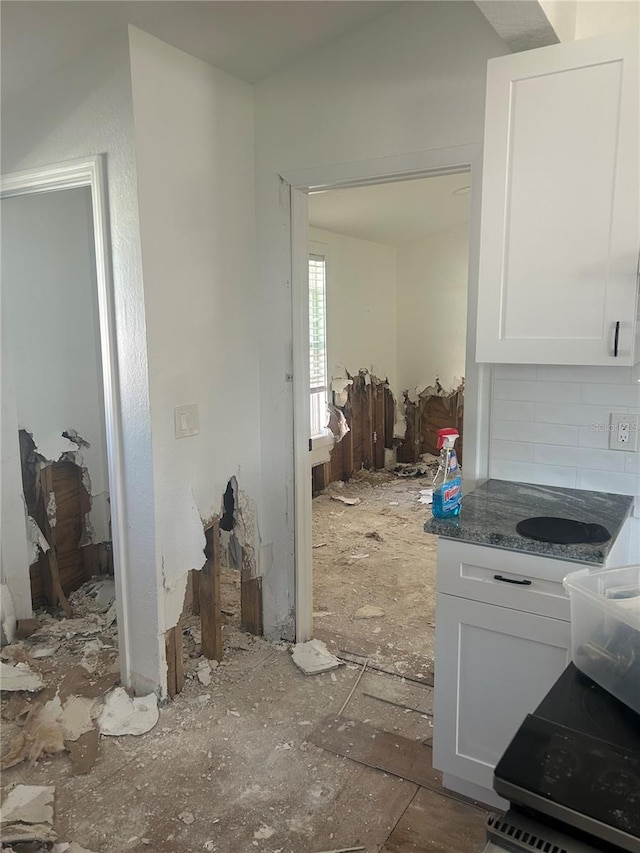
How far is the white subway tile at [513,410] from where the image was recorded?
2.29 metres

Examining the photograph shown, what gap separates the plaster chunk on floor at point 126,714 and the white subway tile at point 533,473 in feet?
5.40

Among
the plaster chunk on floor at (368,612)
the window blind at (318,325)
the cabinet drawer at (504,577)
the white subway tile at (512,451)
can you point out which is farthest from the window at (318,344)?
the cabinet drawer at (504,577)

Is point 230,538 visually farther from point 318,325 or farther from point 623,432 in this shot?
point 318,325

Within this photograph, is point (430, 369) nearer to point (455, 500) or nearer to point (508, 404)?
point (508, 404)

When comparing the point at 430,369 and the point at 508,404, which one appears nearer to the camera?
the point at 508,404

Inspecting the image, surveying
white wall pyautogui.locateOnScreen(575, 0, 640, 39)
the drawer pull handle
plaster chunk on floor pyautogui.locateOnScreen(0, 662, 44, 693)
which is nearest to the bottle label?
the drawer pull handle

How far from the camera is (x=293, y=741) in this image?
2.32 m

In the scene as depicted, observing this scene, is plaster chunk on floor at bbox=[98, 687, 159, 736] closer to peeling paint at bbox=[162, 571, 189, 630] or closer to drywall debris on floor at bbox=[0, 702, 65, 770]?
drywall debris on floor at bbox=[0, 702, 65, 770]

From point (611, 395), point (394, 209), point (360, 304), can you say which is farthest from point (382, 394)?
point (611, 395)

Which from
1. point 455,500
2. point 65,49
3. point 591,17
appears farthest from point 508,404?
point 65,49

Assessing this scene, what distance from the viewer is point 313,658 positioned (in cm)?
286

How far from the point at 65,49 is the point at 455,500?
2.11 meters

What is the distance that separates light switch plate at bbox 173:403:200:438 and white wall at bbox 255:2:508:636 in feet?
1.45

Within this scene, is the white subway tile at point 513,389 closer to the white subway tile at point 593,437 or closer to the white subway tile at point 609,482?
the white subway tile at point 593,437
